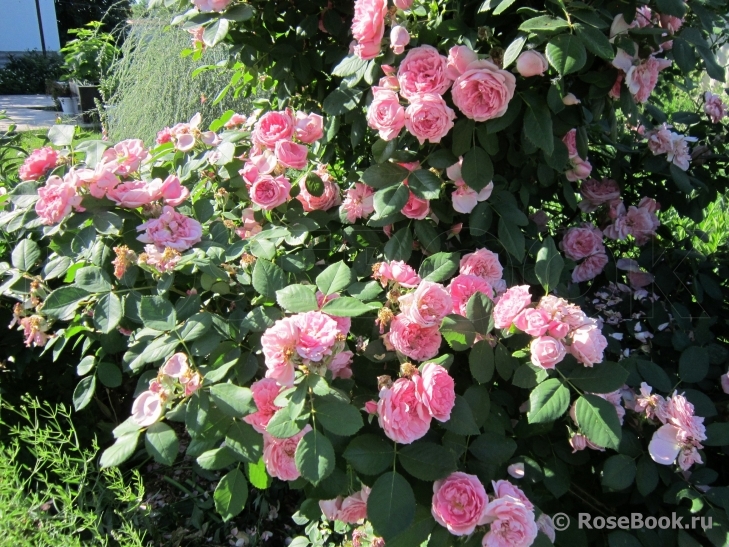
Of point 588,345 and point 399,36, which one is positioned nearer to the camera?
point 588,345

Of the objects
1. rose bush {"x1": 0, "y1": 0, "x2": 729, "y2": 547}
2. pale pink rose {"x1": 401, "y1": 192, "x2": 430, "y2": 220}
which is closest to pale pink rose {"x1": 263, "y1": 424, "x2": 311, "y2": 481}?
rose bush {"x1": 0, "y1": 0, "x2": 729, "y2": 547}

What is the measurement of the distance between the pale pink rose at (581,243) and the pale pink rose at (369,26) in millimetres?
791

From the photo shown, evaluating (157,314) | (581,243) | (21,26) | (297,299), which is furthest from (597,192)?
(21,26)

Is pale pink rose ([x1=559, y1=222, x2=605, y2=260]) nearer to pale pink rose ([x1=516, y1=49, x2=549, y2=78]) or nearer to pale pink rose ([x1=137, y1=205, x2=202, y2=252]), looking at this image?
pale pink rose ([x1=516, y1=49, x2=549, y2=78])

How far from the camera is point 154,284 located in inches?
53.2

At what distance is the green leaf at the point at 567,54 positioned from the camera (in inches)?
41.4

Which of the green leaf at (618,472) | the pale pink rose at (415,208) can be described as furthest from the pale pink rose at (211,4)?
the green leaf at (618,472)

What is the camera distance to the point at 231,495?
1.09 metres

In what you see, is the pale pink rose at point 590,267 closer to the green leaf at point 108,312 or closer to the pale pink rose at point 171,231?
the pale pink rose at point 171,231

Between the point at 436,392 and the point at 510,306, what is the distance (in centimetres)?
22

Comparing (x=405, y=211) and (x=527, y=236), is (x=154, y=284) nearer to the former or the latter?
(x=405, y=211)

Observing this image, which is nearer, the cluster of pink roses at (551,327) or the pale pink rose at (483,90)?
the cluster of pink roses at (551,327)

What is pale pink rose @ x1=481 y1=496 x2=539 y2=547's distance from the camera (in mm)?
949

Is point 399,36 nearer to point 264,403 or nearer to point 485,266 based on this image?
point 485,266
